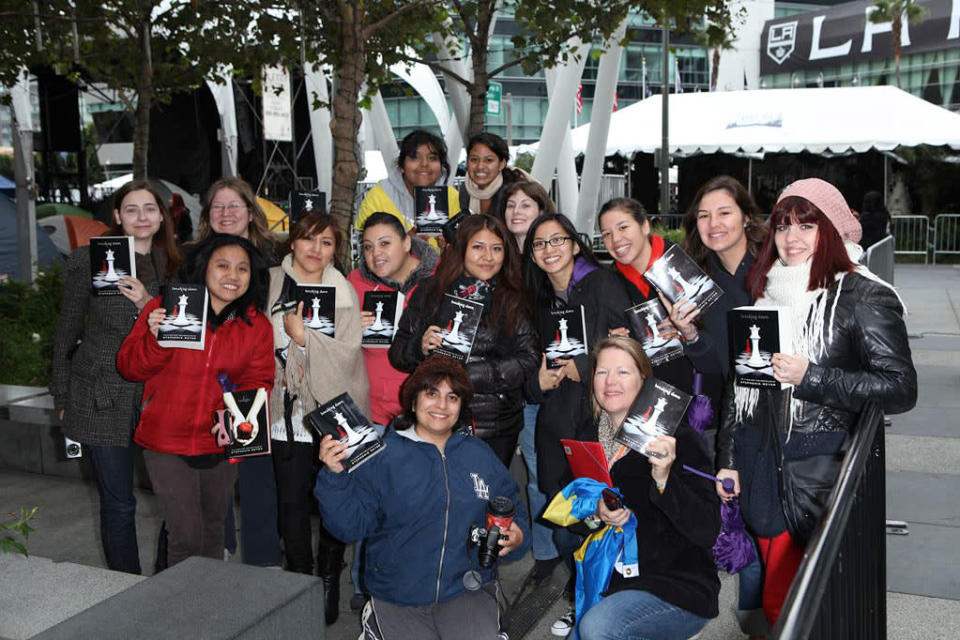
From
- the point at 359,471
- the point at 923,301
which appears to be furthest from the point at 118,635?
the point at 923,301

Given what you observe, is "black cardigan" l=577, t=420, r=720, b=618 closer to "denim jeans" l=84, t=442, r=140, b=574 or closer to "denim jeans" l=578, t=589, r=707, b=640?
"denim jeans" l=578, t=589, r=707, b=640

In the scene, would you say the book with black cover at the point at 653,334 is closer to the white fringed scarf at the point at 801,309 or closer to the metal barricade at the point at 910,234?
the white fringed scarf at the point at 801,309

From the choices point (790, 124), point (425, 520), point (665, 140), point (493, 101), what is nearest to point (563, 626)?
point (425, 520)

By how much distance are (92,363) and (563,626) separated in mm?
2651

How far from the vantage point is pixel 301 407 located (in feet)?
15.3

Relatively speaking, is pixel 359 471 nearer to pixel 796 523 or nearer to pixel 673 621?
pixel 673 621

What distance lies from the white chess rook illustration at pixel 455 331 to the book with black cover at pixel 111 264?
1550 millimetres

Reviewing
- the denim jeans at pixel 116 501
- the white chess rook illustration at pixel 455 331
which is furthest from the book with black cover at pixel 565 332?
the denim jeans at pixel 116 501

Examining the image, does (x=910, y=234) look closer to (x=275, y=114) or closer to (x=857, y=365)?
(x=275, y=114)

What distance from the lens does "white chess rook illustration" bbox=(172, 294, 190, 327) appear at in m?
4.16

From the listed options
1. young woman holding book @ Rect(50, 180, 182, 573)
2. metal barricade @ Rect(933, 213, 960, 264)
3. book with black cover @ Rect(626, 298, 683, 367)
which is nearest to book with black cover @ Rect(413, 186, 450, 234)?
young woman holding book @ Rect(50, 180, 182, 573)

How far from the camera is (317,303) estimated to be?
441cm

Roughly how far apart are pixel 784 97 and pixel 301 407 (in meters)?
24.4

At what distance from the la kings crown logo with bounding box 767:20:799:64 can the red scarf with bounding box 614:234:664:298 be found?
53.9m
